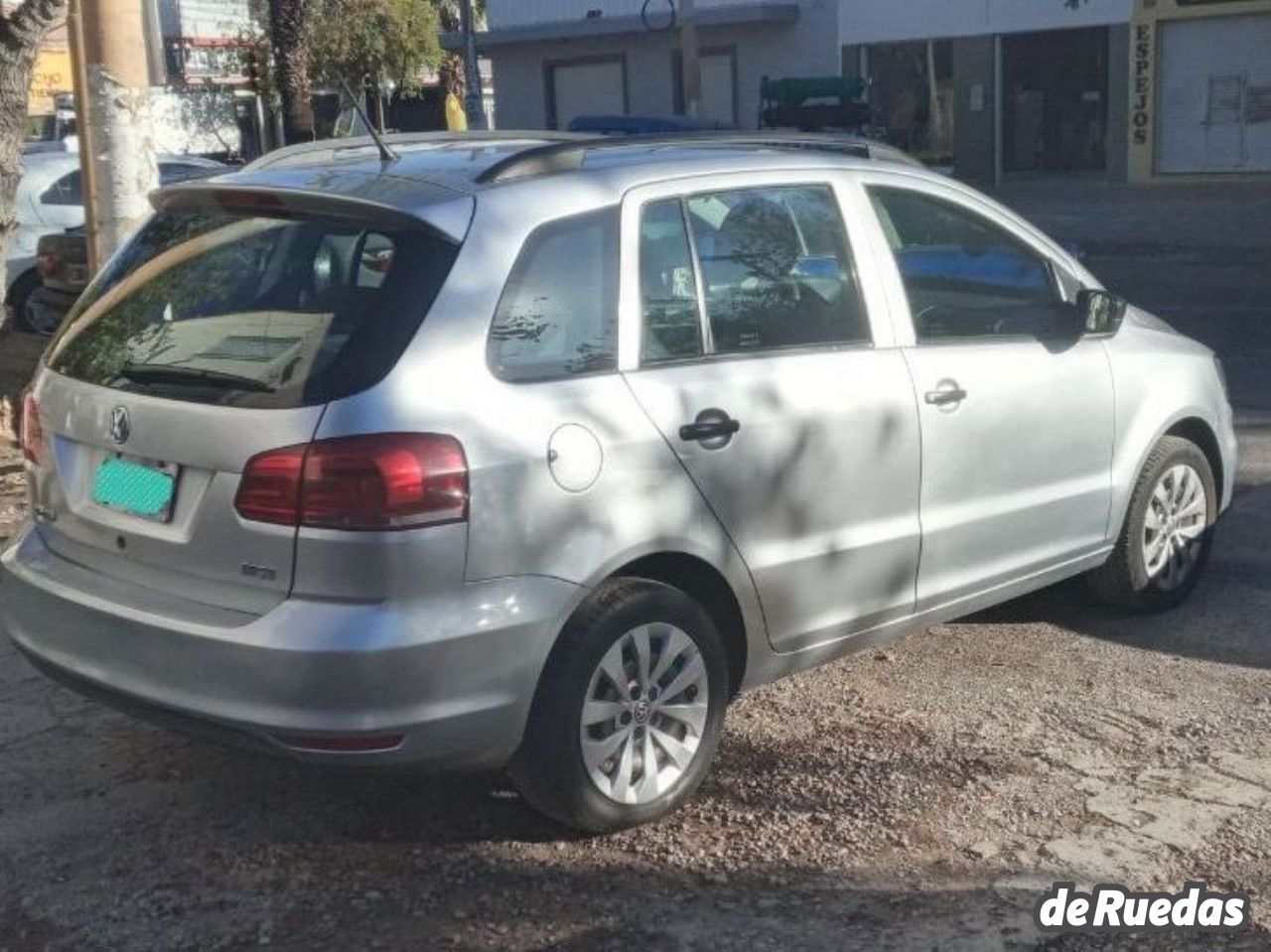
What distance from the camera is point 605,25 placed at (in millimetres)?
33281

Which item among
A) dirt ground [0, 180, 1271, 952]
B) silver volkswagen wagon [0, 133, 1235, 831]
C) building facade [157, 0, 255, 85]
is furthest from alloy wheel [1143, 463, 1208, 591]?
building facade [157, 0, 255, 85]

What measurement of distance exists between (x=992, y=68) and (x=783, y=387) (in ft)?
86.7

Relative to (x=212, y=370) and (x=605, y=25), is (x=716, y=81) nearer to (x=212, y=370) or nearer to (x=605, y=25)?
(x=605, y=25)

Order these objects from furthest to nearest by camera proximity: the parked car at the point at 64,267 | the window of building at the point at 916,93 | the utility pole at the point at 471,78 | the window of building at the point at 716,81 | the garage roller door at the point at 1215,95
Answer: the window of building at the point at 716,81, the window of building at the point at 916,93, the utility pole at the point at 471,78, the garage roller door at the point at 1215,95, the parked car at the point at 64,267

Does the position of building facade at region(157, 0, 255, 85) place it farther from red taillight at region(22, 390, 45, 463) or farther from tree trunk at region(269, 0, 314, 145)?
red taillight at region(22, 390, 45, 463)

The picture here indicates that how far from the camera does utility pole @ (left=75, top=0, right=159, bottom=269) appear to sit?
295 inches

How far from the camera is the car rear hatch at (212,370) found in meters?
3.98

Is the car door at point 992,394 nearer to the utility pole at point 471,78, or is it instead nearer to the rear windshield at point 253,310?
the rear windshield at point 253,310

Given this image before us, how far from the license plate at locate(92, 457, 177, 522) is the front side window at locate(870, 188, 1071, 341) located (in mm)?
2226

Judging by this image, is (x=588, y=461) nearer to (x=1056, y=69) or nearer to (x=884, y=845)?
(x=884, y=845)

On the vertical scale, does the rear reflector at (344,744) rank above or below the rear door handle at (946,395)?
below

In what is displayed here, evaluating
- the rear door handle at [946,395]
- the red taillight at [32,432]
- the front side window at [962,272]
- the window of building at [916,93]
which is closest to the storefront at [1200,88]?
the window of building at [916,93]

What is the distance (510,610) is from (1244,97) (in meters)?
26.5

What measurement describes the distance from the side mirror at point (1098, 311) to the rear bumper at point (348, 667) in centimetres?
233
